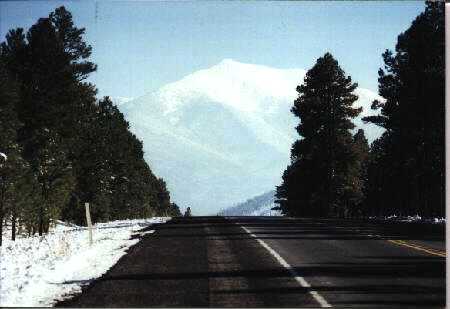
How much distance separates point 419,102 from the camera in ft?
136

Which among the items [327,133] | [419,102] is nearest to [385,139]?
[327,133]

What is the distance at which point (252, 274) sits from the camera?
15.3 metres

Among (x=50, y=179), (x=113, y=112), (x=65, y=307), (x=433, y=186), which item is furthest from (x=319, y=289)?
(x=113, y=112)

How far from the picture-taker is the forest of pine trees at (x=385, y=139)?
40.6m

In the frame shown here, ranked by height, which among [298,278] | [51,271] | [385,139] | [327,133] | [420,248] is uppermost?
[327,133]

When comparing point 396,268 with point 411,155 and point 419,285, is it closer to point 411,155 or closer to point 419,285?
point 419,285

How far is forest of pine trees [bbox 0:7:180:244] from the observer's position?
3375cm

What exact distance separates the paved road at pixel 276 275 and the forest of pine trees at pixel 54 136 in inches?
471

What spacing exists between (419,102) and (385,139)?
17.6 metres

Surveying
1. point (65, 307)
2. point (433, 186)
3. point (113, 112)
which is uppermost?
point (113, 112)

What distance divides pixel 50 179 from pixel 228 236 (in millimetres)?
14420

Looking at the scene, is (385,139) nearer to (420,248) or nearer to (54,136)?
(54,136)

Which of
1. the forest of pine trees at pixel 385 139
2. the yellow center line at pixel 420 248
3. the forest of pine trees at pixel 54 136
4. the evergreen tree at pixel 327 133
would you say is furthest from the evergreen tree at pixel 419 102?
the forest of pine trees at pixel 54 136

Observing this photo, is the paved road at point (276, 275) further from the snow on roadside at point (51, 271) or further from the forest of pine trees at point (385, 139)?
the forest of pine trees at point (385, 139)
